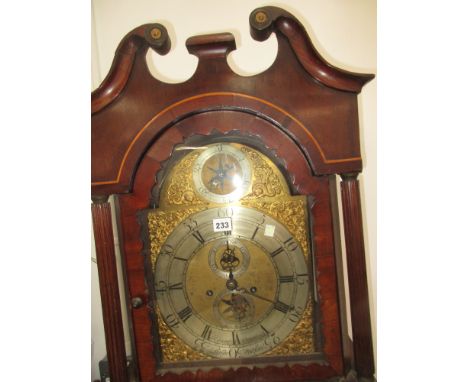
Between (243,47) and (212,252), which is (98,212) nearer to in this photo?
(212,252)

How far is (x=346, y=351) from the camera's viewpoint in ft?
2.40

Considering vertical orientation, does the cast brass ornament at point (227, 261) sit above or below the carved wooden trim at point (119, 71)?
below

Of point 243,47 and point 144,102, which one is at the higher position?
point 243,47

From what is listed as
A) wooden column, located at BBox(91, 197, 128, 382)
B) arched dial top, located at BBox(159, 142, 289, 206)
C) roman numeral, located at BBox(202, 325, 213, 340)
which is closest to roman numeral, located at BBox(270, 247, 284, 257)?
arched dial top, located at BBox(159, 142, 289, 206)

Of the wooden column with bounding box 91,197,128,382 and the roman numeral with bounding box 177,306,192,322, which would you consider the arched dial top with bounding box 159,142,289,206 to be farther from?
the roman numeral with bounding box 177,306,192,322

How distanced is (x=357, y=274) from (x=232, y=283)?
0.99 ft

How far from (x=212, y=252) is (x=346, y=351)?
422 mm

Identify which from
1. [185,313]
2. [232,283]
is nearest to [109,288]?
[185,313]

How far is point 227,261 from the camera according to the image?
73cm

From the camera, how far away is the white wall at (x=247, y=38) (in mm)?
1060

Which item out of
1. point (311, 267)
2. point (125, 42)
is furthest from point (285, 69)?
point (311, 267)

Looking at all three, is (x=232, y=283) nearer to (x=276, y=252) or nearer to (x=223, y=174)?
(x=276, y=252)

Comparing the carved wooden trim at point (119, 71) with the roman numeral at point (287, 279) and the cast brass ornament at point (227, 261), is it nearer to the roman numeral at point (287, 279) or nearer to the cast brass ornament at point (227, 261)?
the cast brass ornament at point (227, 261)

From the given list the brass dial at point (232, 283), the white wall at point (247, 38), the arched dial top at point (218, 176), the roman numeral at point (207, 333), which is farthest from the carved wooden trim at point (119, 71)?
the roman numeral at point (207, 333)
